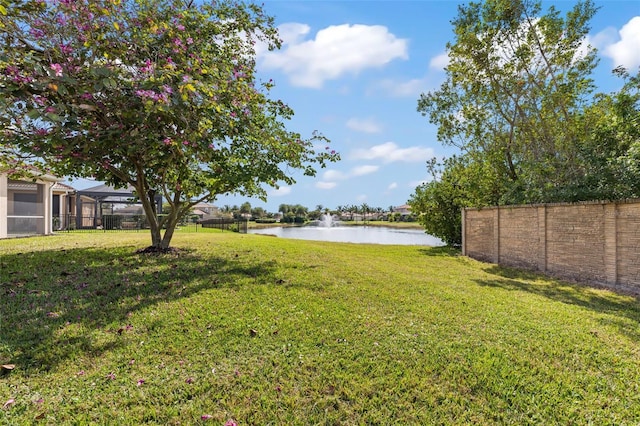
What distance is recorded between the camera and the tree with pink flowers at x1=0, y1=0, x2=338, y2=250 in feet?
13.8

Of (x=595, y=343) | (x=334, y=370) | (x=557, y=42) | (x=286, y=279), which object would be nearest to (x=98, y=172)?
(x=286, y=279)

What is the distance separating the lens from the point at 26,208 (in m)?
12.5

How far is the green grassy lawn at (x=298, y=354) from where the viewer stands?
248 cm

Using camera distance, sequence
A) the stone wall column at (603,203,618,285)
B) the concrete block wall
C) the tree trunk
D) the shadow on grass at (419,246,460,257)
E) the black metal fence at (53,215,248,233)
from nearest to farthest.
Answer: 1. the concrete block wall
2. the stone wall column at (603,203,618,285)
3. the tree trunk
4. the shadow on grass at (419,246,460,257)
5. the black metal fence at (53,215,248,233)

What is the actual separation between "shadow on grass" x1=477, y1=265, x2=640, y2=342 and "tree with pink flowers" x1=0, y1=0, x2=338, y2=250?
19.0ft

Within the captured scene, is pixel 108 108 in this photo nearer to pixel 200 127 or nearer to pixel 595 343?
pixel 200 127

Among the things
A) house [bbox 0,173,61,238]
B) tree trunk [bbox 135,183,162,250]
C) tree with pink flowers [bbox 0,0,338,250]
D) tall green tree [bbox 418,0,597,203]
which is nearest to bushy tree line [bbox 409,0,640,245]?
tall green tree [bbox 418,0,597,203]

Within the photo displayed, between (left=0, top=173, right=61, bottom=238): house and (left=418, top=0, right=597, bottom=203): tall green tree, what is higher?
(left=418, top=0, right=597, bottom=203): tall green tree

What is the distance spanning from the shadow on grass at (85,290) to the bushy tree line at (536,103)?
8849 millimetres

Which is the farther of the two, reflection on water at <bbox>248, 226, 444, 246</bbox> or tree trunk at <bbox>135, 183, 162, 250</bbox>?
reflection on water at <bbox>248, 226, 444, 246</bbox>

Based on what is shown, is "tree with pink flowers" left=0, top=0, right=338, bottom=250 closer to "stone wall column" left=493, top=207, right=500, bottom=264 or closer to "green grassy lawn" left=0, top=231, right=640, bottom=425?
"green grassy lawn" left=0, top=231, right=640, bottom=425

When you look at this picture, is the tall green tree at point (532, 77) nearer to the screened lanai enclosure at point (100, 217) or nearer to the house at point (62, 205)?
the screened lanai enclosure at point (100, 217)

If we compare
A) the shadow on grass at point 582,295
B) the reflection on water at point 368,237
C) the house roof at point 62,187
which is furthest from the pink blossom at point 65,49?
the reflection on water at point 368,237

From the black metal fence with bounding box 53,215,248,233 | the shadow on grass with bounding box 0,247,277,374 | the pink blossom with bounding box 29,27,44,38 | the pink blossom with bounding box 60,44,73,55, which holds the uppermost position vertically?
the pink blossom with bounding box 29,27,44,38
